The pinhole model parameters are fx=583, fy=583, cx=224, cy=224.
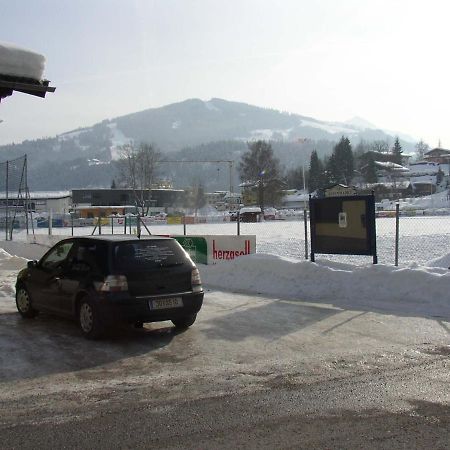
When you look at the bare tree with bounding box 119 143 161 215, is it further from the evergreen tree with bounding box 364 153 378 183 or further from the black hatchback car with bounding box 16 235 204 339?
the black hatchback car with bounding box 16 235 204 339

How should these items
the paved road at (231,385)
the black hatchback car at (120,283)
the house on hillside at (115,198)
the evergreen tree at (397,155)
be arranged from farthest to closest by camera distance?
the evergreen tree at (397,155), the house on hillside at (115,198), the black hatchback car at (120,283), the paved road at (231,385)

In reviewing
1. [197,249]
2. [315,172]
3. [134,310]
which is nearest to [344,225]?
[197,249]

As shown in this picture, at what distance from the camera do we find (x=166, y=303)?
811 centimetres

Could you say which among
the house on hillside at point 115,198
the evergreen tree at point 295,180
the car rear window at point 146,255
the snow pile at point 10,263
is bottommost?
the snow pile at point 10,263

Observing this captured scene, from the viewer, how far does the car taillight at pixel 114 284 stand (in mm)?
7766

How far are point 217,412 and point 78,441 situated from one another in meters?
1.21

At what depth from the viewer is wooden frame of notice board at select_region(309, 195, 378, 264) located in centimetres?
1306

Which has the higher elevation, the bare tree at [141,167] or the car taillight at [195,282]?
the bare tree at [141,167]

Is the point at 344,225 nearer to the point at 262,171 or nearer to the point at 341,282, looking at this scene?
the point at 341,282

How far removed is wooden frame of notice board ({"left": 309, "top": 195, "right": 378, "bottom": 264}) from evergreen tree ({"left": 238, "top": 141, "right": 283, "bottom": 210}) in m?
72.2

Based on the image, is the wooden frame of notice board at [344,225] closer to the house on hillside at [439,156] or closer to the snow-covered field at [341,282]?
the snow-covered field at [341,282]

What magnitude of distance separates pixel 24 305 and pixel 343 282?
621 centimetres

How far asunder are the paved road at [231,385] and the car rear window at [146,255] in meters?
1.02

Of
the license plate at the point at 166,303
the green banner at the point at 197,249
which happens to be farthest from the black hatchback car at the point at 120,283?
the green banner at the point at 197,249
